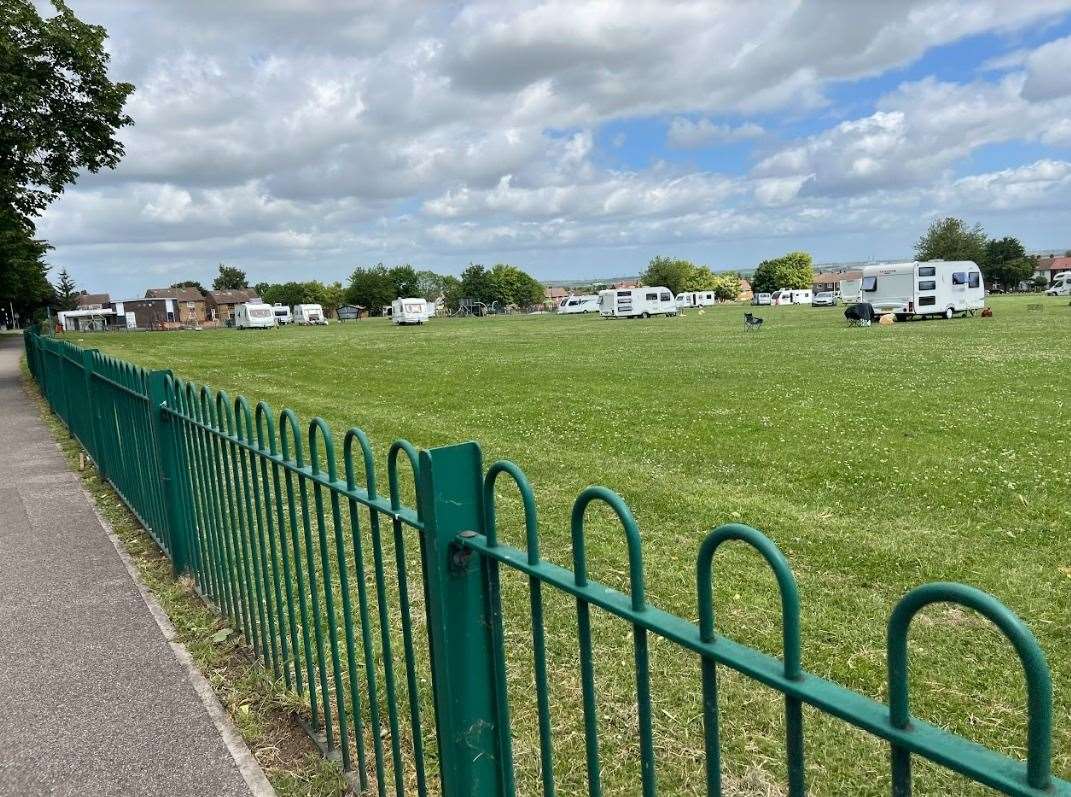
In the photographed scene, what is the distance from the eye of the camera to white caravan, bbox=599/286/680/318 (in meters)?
58.7

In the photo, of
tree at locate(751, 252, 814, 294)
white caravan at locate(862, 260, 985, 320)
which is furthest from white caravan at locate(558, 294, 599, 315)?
white caravan at locate(862, 260, 985, 320)

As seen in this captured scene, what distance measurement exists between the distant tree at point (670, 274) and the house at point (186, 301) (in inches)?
2675

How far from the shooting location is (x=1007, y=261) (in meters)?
91.2

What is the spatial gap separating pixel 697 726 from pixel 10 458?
30.3ft

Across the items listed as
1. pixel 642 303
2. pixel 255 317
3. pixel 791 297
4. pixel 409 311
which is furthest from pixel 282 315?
pixel 791 297

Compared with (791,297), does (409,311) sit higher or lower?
higher

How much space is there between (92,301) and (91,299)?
5.70ft

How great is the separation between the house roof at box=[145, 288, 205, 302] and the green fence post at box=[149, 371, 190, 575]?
420 ft

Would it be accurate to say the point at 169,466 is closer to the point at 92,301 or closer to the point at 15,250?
the point at 15,250

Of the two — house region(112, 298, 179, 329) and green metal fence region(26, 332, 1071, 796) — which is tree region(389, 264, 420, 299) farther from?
green metal fence region(26, 332, 1071, 796)

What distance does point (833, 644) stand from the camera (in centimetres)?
388

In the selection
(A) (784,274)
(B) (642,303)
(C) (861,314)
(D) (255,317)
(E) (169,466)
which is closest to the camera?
(E) (169,466)

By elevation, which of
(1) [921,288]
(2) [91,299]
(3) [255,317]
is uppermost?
(2) [91,299]

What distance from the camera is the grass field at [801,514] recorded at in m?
3.21
